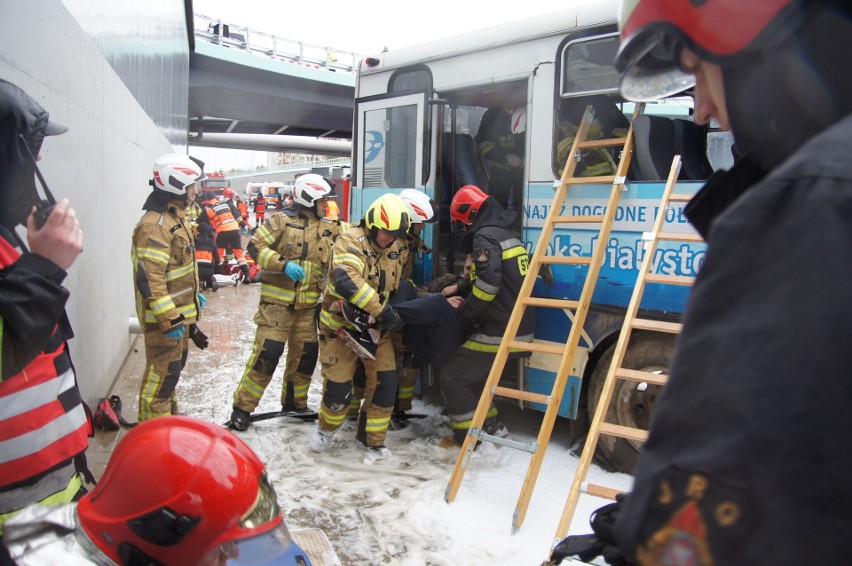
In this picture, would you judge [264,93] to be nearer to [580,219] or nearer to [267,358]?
[267,358]

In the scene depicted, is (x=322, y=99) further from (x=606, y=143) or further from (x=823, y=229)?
(x=823, y=229)

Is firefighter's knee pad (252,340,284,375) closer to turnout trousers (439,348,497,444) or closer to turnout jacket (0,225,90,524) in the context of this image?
turnout trousers (439,348,497,444)

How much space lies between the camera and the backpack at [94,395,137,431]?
17.4 feet

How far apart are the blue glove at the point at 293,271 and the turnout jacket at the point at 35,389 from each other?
135 inches

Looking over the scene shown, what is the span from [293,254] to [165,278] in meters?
1.17

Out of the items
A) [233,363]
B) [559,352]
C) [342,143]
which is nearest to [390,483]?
[559,352]

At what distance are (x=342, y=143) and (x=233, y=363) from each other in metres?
31.1

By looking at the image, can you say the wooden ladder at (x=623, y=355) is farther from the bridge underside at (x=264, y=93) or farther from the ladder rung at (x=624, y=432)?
the bridge underside at (x=264, y=93)

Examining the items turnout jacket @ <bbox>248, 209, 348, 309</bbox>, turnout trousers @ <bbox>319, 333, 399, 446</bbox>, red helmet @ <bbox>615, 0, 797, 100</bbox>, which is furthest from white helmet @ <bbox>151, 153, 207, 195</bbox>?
red helmet @ <bbox>615, 0, 797, 100</bbox>

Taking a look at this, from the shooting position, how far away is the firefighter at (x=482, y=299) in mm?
4797

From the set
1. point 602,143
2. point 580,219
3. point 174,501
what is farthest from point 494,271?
point 174,501

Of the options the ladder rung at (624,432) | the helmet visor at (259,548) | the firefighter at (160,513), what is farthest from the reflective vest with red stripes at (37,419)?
the ladder rung at (624,432)

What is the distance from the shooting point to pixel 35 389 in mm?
1936

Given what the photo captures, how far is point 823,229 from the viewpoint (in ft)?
2.19
